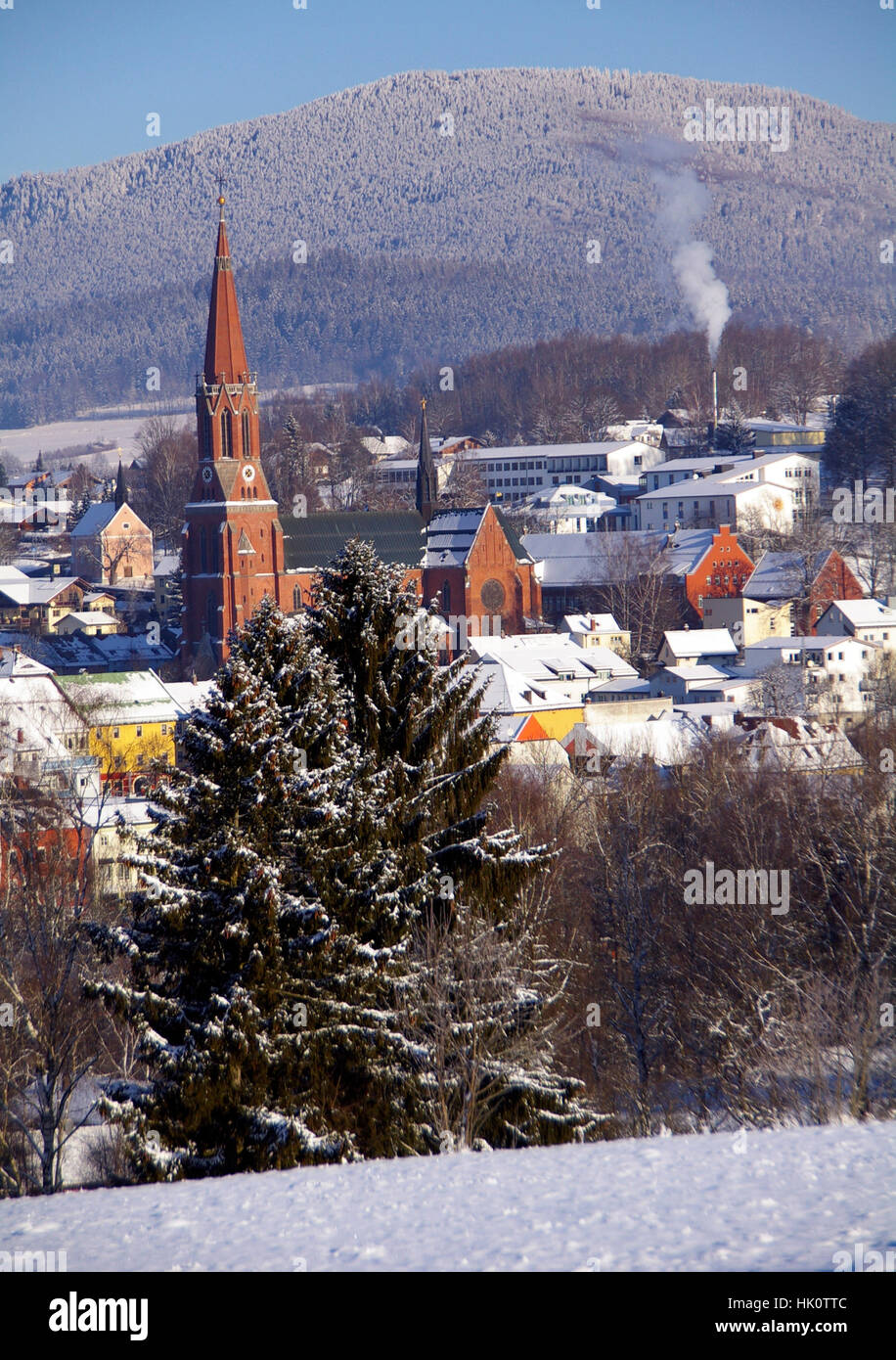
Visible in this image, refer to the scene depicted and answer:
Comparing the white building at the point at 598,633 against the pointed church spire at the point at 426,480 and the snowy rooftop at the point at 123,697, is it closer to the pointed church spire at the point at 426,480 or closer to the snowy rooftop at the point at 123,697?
the pointed church spire at the point at 426,480

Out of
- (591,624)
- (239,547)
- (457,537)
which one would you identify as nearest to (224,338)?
(239,547)

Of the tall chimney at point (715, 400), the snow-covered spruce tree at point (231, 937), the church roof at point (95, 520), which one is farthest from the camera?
the tall chimney at point (715, 400)

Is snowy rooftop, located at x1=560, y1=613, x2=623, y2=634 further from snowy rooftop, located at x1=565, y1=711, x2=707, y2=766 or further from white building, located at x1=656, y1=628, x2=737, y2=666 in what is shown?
snowy rooftop, located at x1=565, y1=711, x2=707, y2=766

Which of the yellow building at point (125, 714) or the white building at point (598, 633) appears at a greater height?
the white building at point (598, 633)

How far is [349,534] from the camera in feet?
259

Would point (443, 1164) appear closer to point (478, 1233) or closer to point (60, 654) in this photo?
point (478, 1233)

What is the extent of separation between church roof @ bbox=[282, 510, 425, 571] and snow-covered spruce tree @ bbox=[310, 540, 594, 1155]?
60739mm

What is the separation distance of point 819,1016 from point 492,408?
141 metres

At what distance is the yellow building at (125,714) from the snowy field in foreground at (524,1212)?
1250 inches

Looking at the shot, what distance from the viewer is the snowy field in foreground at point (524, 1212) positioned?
8641mm

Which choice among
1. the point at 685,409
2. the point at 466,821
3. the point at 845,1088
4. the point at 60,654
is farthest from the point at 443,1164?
the point at 685,409

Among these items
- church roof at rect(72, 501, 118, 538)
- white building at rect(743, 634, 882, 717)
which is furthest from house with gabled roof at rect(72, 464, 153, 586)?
white building at rect(743, 634, 882, 717)

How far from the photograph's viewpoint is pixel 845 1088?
15797 millimetres

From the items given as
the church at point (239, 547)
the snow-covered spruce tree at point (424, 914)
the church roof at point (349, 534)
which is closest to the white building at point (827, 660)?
the church at point (239, 547)
